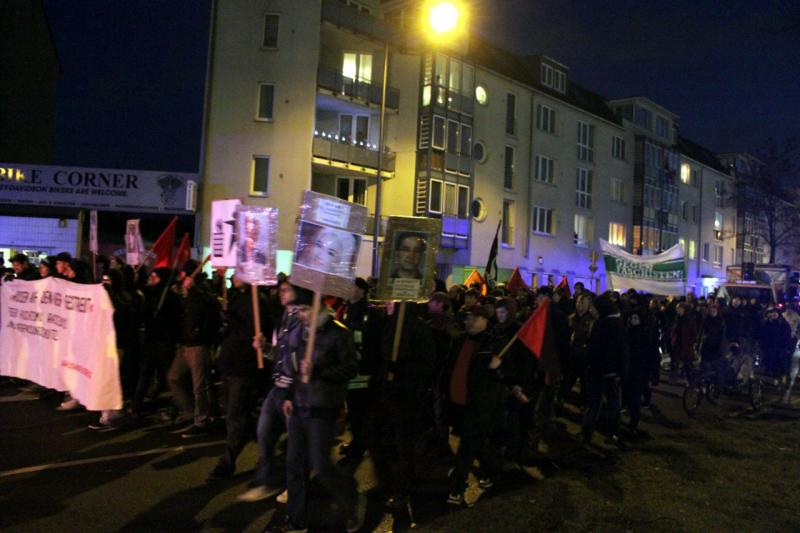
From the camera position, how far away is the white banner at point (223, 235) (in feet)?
25.6

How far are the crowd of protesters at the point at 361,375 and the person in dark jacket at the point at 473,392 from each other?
0.5 inches

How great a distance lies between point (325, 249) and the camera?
5.40m

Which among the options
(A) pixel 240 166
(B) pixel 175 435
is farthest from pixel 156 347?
(A) pixel 240 166

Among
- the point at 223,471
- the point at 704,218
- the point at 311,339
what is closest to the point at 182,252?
the point at 223,471

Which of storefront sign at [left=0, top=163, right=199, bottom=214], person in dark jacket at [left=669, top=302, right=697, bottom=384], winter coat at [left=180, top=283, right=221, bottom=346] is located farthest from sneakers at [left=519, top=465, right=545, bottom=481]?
storefront sign at [left=0, top=163, right=199, bottom=214]

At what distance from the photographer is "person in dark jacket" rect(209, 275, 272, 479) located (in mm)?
6281

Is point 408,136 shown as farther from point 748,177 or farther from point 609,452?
point 748,177

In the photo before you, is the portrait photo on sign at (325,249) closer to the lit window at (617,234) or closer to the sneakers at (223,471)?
the sneakers at (223,471)

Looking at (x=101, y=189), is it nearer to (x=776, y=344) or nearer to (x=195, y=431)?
(x=195, y=431)

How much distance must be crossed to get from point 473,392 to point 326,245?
6.36 feet

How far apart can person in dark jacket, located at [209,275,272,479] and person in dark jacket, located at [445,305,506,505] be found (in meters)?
1.98

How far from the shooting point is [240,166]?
25.0 m

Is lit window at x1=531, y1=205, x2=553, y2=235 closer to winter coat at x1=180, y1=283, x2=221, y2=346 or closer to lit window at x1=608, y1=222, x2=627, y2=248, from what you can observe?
lit window at x1=608, y1=222, x2=627, y2=248

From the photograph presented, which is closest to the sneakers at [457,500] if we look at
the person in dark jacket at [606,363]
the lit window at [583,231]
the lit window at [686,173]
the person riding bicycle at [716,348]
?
the person in dark jacket at [606,363]
